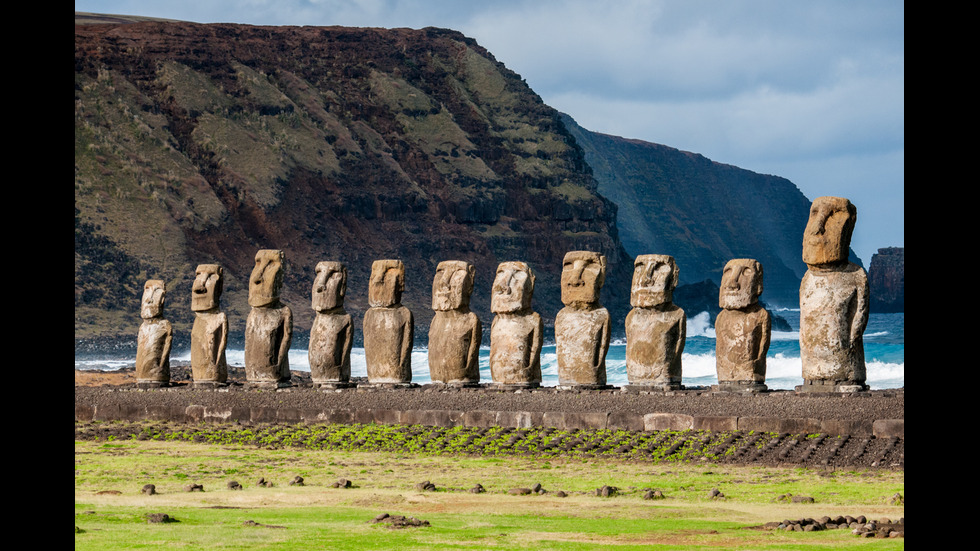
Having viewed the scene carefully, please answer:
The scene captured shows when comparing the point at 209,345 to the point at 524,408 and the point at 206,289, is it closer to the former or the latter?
the point at 206,289

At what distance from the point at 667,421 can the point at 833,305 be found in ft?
11.2

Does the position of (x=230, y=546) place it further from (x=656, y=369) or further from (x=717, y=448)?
(x=656, y=369)

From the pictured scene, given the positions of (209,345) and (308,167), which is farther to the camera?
(308,167)

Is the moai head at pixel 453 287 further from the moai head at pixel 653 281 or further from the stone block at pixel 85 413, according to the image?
the stone block at pixel 85 413

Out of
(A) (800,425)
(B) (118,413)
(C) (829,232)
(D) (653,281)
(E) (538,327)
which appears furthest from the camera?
(E) (538,327)

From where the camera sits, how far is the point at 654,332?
18625mm

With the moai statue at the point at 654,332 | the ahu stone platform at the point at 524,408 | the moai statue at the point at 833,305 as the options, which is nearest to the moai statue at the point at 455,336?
the ahu stone platform at the point at 524,408

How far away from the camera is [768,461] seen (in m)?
12.5

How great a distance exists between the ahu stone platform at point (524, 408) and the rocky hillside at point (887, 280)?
311 ft

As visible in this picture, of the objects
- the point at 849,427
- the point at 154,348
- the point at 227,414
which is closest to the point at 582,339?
the point at 227,414

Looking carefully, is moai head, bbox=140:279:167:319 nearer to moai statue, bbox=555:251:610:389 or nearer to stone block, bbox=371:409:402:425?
stone block, bbox=371:409:402:425

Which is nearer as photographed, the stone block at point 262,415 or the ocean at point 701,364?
the stone block at point 262,415

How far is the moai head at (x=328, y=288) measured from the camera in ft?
70.9

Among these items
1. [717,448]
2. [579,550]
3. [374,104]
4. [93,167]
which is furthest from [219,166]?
[579,550]
